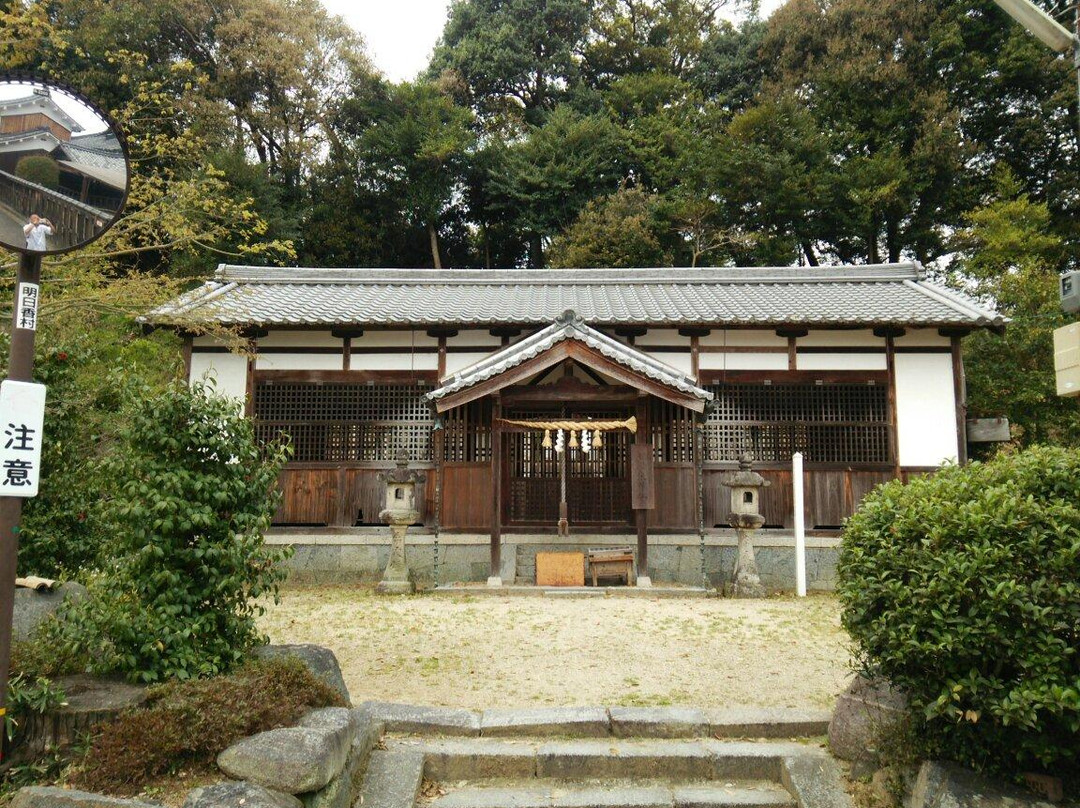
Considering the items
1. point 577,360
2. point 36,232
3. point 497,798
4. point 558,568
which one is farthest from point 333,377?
point 497,798

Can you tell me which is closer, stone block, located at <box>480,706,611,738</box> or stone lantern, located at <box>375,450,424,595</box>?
stone block, located at <box>480,706,611,738</box>

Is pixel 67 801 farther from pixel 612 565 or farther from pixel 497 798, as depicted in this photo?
pixel 612 565

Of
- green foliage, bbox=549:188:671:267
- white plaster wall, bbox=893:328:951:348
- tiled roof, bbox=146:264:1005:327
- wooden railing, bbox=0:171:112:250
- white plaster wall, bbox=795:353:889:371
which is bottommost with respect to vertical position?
wooden railing, bbox=0:171:112:250

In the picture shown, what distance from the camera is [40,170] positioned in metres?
4.00

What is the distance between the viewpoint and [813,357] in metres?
13.2

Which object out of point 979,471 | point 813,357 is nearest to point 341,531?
point 813,357

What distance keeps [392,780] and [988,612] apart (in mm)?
3638

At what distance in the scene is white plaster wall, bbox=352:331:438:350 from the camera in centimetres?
1335

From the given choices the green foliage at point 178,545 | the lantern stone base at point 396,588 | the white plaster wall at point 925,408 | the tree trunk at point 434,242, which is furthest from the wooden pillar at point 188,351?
the tree trunk at point 434,242

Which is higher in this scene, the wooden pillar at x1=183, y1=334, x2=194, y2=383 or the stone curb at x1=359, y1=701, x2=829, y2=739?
the wooden pillar at x1=183, y1=334, x2=194, y2=383

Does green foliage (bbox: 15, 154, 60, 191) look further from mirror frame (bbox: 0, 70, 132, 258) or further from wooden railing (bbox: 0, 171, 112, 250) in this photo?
mirror frame (bbox: 0, 70, 132, 258)

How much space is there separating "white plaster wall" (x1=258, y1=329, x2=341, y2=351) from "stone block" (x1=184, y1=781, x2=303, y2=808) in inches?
415

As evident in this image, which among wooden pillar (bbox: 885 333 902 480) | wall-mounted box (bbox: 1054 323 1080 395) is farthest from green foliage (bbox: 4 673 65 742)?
wooden pillar (bbox: 885 333 902 480)

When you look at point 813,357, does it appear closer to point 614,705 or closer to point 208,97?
point 614,705
